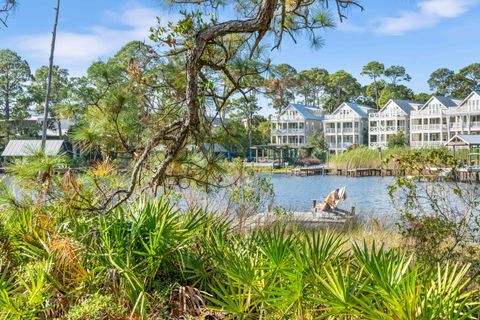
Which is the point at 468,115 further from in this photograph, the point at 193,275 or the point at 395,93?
the point at 193,275

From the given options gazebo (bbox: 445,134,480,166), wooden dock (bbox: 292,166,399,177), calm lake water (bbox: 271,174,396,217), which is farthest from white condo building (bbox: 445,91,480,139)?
calm lake water (bbox: 271,174,396,217)

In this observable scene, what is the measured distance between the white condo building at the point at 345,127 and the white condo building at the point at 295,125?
6.33 feet

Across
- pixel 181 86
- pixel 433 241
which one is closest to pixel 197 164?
pixel 181 86

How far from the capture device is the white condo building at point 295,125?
5378 centimetres

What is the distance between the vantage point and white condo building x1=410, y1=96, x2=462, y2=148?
45.7m

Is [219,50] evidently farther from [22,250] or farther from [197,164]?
[22,250]

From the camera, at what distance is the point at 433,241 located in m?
5.24

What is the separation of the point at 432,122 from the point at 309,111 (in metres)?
14.2

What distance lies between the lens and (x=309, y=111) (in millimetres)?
55875

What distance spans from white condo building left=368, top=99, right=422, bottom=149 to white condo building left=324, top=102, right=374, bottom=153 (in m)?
1.60

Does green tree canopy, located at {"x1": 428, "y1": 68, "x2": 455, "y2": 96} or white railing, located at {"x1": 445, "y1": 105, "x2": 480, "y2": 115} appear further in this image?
green tree canopy, located at {"x1": 428, "y1": 68, "x2": 455, "y2": 96}

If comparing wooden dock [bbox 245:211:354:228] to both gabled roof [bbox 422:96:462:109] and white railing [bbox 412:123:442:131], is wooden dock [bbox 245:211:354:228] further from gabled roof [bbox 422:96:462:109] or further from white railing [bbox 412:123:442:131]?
gabled roof [bbox 422:96:462:109]

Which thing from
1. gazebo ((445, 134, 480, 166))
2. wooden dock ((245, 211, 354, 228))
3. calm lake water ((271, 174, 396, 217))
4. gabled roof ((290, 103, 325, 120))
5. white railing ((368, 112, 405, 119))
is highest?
gabled roof ((290, 103, 325, 120))

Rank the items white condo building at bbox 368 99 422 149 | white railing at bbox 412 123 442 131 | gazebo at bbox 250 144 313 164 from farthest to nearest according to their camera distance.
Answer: white condo building at bbox 368 99 422 149 < white railing at bbox 412 123 442 131 < gazebo at bbox 250 144 313 164
